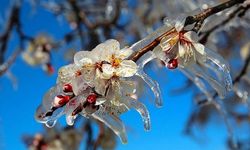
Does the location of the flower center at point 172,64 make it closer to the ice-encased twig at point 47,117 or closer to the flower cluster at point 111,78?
the flower cluster at point 111,78

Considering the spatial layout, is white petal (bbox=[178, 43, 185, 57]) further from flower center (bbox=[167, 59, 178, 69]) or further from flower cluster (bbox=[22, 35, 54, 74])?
flower cluster (bbox=[22, 35, 54, 74])

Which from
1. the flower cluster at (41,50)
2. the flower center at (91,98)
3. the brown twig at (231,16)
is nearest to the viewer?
the flower center at (91,98)

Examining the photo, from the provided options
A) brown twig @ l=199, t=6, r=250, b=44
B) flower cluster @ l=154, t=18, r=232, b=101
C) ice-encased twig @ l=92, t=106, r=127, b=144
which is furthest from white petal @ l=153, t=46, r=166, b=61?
brown twig @ l=199, t=6, r=250, b=44

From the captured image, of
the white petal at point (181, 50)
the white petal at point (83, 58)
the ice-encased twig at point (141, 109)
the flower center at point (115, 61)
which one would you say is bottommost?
the ice-encased twig at point (141, 109)

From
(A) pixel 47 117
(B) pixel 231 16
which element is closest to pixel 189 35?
(A) pixel 47 117

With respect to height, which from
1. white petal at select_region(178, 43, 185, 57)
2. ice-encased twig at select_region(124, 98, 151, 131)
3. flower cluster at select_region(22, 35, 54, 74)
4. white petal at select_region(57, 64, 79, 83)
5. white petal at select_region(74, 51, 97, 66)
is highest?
flower cluster at select_region(22, 35, 54, 74)

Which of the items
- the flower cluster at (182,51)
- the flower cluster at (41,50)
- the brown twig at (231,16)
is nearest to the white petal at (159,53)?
the flower cluster at (182,51)

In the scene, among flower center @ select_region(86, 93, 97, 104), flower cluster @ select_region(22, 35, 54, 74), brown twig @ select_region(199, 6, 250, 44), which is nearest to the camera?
flower center @ select_region(86, 93, 97, 104)

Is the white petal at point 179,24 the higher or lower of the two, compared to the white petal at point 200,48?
higher

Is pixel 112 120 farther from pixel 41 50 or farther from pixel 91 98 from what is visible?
pixel 41 50

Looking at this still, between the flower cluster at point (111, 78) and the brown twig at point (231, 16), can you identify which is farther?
the brown twig at point (231, 16)
